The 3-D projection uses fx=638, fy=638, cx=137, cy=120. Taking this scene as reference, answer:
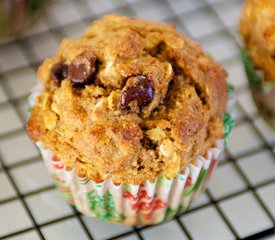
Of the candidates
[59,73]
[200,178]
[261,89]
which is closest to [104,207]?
[200,178]

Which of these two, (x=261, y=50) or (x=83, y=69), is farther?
(x=261, y=50)

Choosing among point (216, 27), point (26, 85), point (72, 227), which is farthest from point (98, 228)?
point (216, 27)

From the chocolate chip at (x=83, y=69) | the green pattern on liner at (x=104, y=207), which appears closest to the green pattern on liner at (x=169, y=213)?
the green pattern on liner at (x=104, y=207)

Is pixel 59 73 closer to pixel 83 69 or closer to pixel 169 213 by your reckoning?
pixel 83 69

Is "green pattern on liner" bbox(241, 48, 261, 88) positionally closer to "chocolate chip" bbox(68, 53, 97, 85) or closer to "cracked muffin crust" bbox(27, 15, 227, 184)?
"cracked muffin crust" bbox(27, 15, 227, 184)

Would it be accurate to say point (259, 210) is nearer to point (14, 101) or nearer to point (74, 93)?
point (74, 93)

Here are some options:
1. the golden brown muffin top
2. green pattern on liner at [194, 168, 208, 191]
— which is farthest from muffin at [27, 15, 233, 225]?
the golden brown muffin top

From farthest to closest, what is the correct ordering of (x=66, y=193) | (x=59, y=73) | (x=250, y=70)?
(x=250, y=70)
(x=66, y=193)
(x=59, y=73)
